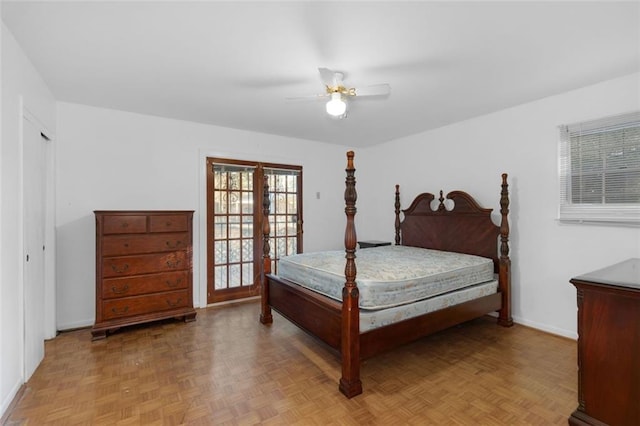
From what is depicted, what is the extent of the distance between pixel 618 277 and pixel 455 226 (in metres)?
2.19

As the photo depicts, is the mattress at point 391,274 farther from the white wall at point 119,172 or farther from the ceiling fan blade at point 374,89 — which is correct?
the white wall at point 119,172

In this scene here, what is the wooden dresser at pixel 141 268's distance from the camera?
3184mm

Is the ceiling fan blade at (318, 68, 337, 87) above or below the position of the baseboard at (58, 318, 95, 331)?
above

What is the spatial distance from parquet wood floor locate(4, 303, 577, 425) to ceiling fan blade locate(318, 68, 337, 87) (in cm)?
242

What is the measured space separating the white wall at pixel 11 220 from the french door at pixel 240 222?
2142mm

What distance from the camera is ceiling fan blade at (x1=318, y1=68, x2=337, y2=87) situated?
2.32 m

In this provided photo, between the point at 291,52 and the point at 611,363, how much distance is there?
292 cm

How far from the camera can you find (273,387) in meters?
2.32

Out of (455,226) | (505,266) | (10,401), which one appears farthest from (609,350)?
(10,401)

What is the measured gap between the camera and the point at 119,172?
3725mm

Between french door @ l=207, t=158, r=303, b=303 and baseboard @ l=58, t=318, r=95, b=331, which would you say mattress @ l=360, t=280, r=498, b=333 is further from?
baseboard @ l=58, t=318, r=95, b=331

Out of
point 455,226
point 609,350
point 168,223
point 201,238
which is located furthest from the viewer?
point 201,238

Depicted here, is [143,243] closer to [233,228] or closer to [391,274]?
[233,228]

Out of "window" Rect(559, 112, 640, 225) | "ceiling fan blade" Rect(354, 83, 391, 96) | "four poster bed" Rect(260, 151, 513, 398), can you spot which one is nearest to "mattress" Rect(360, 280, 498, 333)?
"four poster bed" Rect(260, 151, 513, 398)
